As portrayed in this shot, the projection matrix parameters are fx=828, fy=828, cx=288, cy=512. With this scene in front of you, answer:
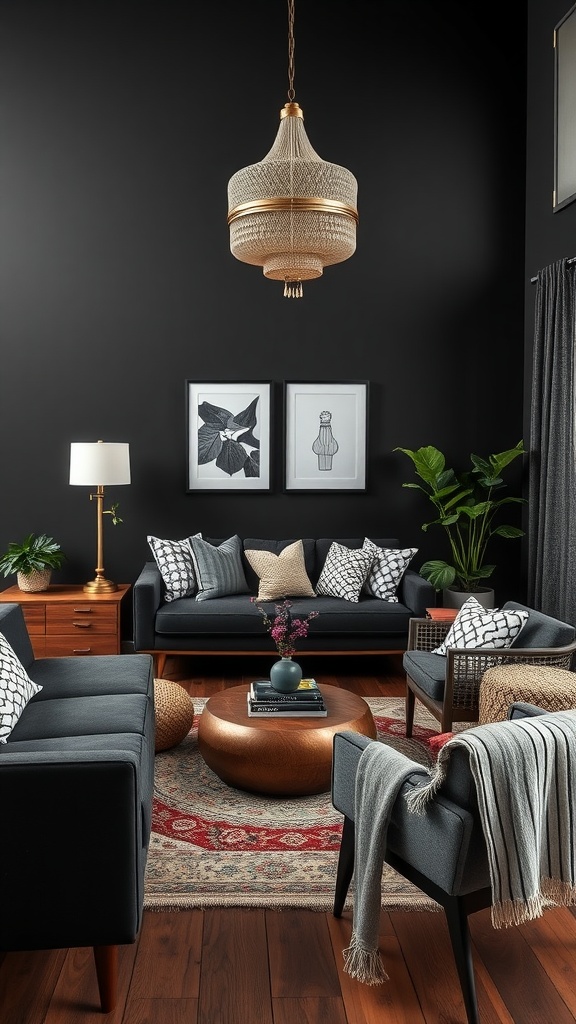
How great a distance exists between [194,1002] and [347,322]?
4.98m

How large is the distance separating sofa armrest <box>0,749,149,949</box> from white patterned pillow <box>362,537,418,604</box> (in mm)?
3739

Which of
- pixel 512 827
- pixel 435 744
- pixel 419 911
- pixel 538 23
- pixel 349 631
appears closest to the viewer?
pixel 512 827

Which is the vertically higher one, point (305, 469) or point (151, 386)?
point (151, 386)

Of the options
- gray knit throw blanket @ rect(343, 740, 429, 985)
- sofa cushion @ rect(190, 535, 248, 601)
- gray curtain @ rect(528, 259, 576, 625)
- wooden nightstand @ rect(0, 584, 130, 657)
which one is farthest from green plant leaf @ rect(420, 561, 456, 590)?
gray knit throw blanket @ rect(343, 740, 429, 985)

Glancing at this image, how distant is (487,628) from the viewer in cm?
406

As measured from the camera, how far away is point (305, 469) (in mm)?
6352

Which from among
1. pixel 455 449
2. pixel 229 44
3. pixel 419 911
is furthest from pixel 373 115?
pixel 419 911

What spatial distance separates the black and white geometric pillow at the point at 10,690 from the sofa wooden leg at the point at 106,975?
2.92 feet

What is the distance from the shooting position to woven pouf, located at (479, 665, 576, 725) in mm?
3369

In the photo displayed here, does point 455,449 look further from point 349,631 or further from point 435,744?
point 435,744

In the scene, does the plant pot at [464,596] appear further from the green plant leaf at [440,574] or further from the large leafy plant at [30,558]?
the large leafy plant at [30,558]

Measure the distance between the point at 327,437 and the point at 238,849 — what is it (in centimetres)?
373

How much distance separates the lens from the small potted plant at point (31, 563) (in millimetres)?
5734

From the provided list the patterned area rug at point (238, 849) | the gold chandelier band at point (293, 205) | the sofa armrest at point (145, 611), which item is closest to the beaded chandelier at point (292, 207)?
the gold chandelier band at point (293, 205)
